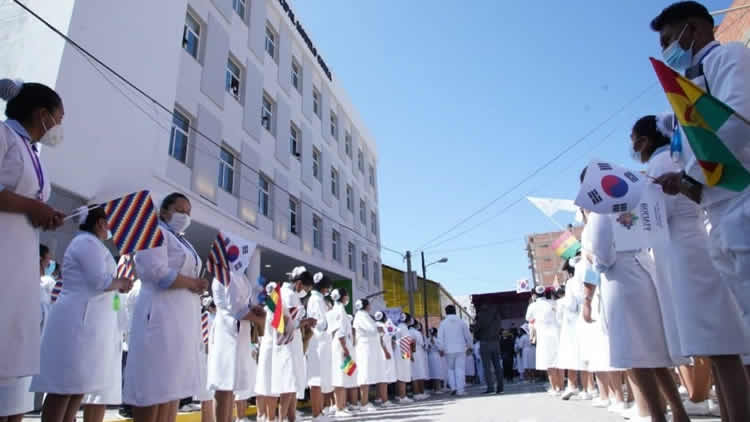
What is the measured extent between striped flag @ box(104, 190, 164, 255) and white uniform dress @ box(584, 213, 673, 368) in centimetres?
327

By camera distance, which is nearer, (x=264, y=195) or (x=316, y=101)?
(x=264, y=195)

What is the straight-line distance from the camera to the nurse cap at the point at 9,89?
9.06 feet

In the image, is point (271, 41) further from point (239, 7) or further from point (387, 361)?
point (387, 361)

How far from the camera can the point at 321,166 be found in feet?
73.9

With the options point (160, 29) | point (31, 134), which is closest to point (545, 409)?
point (31, 134)

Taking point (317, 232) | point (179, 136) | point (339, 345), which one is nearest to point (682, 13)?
point (339, 345)

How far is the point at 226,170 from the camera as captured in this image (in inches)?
567

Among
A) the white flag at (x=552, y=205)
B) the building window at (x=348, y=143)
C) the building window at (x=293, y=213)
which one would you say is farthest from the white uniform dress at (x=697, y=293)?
the building window at (x=348, y=143)

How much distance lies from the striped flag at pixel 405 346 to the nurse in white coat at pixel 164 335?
8.88m

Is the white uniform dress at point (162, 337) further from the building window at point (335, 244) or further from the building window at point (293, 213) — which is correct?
the building window at point (335, 244)

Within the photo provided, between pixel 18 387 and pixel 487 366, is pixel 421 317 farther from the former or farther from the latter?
pixel 18 387

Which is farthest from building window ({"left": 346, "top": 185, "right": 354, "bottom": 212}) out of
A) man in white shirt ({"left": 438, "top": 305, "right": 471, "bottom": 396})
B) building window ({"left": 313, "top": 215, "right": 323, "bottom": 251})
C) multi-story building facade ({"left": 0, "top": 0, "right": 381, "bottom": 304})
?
man in white shirt ({"left": 438, "top": 305, "right": 471, "bottom": 396})

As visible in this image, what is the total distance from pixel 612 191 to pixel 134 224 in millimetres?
3321

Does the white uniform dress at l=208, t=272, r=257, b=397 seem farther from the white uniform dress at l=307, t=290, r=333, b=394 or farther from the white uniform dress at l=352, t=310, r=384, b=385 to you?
Result: the white uniform dress at l=352, t=310, r=384, b=385
